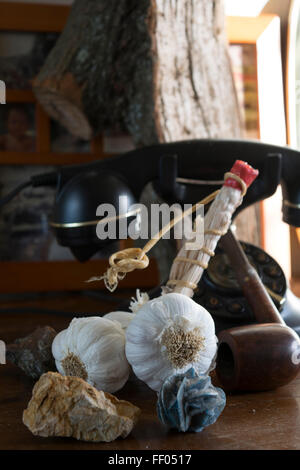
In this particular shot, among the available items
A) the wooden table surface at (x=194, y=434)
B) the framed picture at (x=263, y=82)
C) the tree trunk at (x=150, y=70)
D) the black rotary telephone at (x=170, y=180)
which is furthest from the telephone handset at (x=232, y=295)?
the framed picture at (x=263, y=82)

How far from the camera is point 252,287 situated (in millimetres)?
566

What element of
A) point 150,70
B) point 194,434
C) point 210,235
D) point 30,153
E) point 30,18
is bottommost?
point 194,434

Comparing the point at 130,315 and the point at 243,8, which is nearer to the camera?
the point at 130,315

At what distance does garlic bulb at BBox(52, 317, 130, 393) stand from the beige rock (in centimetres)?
8

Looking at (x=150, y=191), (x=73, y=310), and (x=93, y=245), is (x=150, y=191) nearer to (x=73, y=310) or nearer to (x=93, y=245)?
(x=73, y=310)

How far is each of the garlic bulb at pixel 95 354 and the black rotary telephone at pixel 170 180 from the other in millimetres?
260

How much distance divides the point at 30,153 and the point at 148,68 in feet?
1.28

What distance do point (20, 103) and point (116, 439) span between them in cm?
107

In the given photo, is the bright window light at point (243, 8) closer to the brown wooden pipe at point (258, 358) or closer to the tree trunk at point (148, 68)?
the tree trunk at point (148, 68)

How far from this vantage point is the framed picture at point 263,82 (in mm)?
1288

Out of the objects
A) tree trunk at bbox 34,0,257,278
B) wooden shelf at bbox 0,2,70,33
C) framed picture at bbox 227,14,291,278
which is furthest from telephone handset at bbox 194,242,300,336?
wooden shelf at bbox 0,2,70,33

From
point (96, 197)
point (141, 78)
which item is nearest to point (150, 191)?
point (141, 78)

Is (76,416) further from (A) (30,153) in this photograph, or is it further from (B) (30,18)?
(B) (30,18)

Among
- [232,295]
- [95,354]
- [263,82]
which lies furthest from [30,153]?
[95,354]
